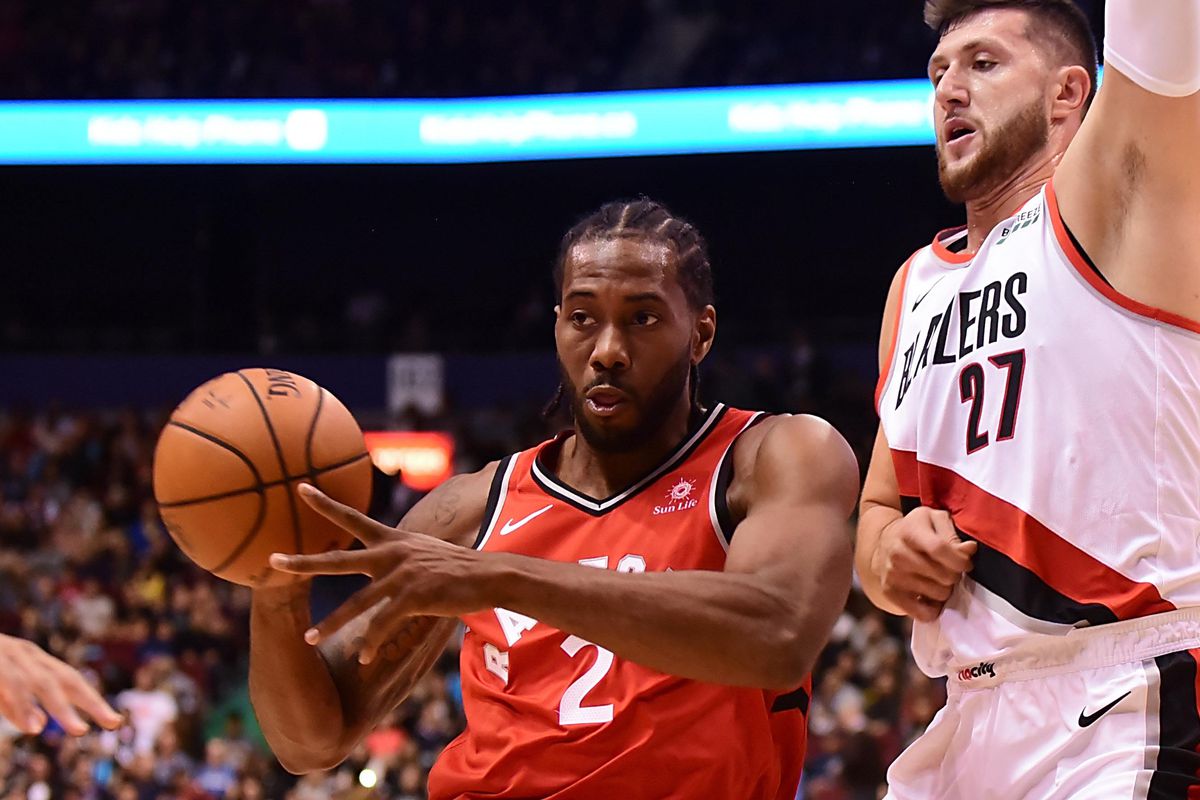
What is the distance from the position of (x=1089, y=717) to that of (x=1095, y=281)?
0.78 m

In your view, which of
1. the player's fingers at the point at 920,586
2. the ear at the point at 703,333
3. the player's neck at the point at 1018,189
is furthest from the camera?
the ear at the point at 703,333

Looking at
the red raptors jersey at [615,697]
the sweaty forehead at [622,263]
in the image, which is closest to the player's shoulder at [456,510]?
the red raptors jersey at [615,697]

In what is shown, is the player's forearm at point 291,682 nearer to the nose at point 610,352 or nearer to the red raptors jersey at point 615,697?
the red raptors jersey at point 615,697

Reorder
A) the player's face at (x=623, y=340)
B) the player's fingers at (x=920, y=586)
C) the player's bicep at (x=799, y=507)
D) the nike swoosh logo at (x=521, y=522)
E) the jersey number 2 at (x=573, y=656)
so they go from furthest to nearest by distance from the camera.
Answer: the nike swoosh logo at (x=521, y=522) → the player's face at (x=623, y=340) → the jersey number 2 at (x=573, y=656) → the player's bicep at (x=799, y=507) → the player's fingers at (x=920, y=586)

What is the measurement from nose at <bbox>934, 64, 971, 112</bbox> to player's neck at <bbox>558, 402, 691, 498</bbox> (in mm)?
970

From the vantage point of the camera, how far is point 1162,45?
2.42 meters

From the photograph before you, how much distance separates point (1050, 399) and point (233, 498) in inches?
65.8

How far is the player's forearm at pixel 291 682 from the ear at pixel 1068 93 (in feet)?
6.35

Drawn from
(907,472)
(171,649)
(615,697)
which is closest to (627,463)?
(615,697)

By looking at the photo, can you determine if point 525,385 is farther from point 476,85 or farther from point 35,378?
point 35,378

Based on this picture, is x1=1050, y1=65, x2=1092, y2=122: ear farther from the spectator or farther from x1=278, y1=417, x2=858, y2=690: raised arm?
the spectator

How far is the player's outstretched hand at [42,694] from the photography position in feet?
7.63

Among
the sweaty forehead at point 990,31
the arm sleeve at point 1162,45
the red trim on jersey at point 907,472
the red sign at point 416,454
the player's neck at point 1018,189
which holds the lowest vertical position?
the red sign at point 416,454

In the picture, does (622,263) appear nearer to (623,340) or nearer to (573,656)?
(623,340)
